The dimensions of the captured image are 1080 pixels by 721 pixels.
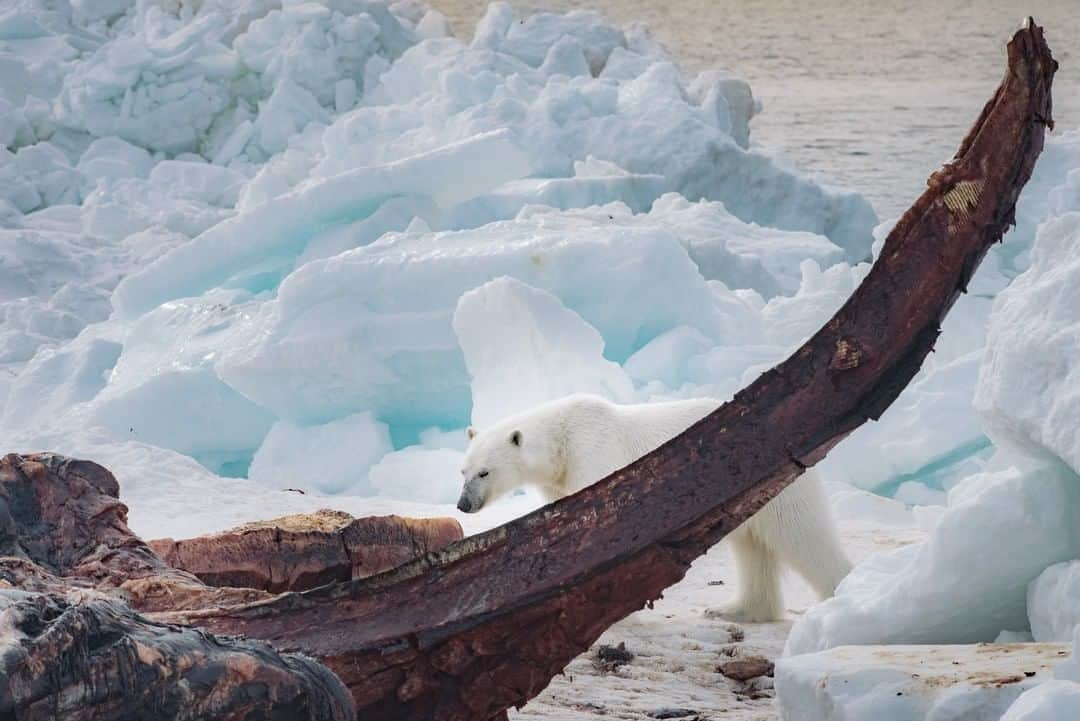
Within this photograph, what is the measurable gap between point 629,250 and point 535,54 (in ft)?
22.4

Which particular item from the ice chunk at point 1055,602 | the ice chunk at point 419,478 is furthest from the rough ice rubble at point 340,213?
the ice chunk at point 1055,602

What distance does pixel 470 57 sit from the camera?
12.9 metres

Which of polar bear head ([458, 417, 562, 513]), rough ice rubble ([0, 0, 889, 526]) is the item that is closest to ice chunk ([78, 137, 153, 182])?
rough ice rubble ([0, 0, 889, 526])

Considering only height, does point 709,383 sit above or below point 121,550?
below

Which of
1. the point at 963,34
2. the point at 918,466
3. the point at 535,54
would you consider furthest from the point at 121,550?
the point at 963,34

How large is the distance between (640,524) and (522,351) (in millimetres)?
4758

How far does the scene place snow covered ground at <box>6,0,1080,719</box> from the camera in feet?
9.87

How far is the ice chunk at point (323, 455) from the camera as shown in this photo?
6918 mm

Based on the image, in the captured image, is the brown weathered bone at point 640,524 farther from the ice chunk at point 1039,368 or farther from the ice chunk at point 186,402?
the ice chunk at point 186,402

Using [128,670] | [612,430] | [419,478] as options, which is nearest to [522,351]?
[419,478]

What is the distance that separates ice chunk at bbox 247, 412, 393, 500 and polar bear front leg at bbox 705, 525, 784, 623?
2.24 m

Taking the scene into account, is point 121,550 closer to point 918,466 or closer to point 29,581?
point 29,581

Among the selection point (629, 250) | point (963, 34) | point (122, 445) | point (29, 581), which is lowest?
point (963, 34)

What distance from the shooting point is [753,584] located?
4980mm
